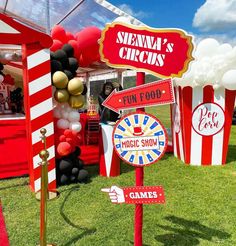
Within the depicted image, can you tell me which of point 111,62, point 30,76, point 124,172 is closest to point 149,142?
point 111,62

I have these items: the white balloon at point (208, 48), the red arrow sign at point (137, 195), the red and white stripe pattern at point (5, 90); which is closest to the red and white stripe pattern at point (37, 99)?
the red arrow sign at point (137, 195)

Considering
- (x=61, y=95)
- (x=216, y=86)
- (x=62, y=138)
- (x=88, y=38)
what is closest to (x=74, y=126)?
(x=62, y=138)

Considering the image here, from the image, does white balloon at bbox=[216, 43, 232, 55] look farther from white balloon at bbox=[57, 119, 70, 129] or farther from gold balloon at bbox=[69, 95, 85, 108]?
white balloon at bbox=[57, 119, 70, 129]

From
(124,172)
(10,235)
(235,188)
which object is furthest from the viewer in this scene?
(124,172)

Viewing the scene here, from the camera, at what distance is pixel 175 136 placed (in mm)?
5668

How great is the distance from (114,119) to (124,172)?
0.87 m

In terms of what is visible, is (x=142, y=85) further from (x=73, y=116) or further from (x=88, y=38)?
(x=88, y=38)

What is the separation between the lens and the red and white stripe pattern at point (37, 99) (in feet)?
12.1

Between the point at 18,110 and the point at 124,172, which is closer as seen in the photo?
the point at 124,172

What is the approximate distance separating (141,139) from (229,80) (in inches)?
115

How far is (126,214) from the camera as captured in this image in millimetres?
3211

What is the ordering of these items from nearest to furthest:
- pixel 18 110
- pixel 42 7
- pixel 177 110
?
pixel 177 110 → pixel 42 7 → pixel 18 110

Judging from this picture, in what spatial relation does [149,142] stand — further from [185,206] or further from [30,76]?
[30,76]

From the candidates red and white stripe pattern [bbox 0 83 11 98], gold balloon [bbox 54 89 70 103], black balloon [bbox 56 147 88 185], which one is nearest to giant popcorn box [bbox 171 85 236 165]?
black balloon [bbox 56 147 88 185]
